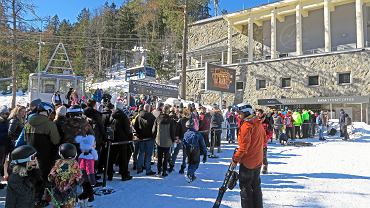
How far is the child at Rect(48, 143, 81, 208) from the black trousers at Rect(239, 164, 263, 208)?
2.34 m

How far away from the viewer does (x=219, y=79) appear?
23266mm

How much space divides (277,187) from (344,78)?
2494 centimetres

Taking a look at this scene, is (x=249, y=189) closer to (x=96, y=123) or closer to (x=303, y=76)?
(x=96, y=123)

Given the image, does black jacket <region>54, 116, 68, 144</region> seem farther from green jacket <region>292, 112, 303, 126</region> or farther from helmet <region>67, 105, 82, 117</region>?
green jacket <region>292, 112, 303, 126</region>

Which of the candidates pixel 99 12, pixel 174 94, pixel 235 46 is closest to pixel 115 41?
pixel 99 12

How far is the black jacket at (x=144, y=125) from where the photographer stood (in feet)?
27.9

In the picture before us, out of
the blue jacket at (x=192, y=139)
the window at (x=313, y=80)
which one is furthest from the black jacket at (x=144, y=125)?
the window at (x=313, y=80)

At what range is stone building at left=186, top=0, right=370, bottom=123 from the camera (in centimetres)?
2862

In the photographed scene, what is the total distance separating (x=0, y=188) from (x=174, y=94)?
36.5 ft

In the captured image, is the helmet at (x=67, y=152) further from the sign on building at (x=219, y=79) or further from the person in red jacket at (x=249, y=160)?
the sign on building at (x=219, y=79)

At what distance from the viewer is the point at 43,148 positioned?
5.34 metres

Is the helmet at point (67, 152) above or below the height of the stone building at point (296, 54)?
below

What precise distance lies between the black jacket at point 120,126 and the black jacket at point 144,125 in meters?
0.74

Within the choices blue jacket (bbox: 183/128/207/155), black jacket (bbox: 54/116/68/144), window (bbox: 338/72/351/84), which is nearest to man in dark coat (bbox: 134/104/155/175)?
blue jacket (bbox: 183/128/207/155)
